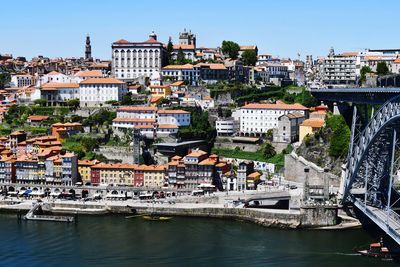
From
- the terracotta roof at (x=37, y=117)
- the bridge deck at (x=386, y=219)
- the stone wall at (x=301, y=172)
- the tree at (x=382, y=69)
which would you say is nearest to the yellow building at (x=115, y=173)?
the stone wall at (x=301, y=172)

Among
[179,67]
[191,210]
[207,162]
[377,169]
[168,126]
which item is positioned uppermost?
[179,67]

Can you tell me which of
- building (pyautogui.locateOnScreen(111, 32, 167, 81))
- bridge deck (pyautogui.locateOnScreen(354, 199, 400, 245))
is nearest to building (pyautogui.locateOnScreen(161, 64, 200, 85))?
building (pyautogui.locateOnScreen(111, 32, 167, 81))

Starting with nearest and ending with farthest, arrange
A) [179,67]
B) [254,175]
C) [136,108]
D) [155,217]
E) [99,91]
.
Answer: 1. [155,217]
2. [254,175]
3. [136,108]
4. [99,91]
5. [179,67]

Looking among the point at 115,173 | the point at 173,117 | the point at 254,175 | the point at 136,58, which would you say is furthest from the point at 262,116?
the point at 136,58

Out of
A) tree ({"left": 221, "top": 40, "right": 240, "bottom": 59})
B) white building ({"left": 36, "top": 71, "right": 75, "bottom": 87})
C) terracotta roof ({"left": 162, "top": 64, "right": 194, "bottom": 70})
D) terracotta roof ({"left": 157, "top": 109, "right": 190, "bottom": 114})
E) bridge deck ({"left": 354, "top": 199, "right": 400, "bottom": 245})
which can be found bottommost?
bridge deck ({"left": 354, "top": 199, "right": 400, "bottom": 245})

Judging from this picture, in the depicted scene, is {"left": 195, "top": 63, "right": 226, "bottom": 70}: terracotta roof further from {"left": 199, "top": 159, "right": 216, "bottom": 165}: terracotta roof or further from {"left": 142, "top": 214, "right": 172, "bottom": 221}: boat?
{"left": 142, "top": 214, "right": 172, "bottom": 221}: boat

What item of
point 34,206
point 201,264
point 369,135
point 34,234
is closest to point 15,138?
point 34,206

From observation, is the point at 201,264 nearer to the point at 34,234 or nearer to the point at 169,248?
the point at 169,248

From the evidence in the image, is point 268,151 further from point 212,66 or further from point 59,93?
point 59,93
